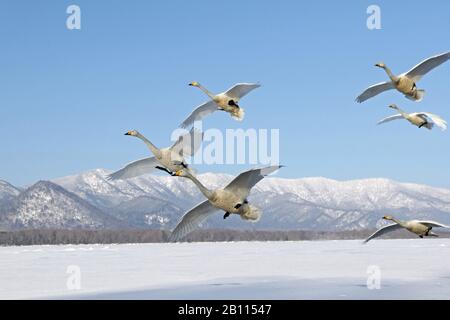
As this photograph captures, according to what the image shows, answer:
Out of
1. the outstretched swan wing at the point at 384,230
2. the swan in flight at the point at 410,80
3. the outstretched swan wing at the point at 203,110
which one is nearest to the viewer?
the outstretched swan wing at the point at 384,230

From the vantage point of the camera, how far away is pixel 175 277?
4034 cm

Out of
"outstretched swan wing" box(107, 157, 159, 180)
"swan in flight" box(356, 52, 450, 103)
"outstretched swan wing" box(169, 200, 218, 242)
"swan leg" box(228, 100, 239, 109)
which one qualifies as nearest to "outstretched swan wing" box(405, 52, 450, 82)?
"swan in flight" box(356, 52, 450, 103)

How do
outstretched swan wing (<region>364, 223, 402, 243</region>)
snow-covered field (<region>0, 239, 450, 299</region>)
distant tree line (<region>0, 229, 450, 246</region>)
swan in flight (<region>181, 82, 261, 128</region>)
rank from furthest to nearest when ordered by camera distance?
distant tree line (<region>0, 229, 450, 246</region>) → snow-covered field (<region>0, 239, 450, 299</region>) → swan in flight (<region>181, 82, 261, 128</region>) → outstretched swan wing (<region>364, 223, 402, 243</region>)

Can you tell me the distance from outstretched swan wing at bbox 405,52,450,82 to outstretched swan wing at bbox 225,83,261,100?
3265 millimetres

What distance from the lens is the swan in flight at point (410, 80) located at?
14469mm

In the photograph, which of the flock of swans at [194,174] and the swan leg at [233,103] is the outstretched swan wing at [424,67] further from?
the swan leg at [233,103]

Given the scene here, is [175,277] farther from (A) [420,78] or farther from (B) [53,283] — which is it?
(A) [420,78]

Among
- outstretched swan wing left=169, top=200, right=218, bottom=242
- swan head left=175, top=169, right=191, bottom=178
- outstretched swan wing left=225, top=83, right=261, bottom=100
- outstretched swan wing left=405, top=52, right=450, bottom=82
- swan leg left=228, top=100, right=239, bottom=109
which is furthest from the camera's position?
outstretched swan wing left=405, top=52, right=450, bottom=82

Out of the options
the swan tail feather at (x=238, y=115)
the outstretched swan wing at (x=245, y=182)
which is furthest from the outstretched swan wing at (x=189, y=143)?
the outstretched swan wing at (x=245, y=182)

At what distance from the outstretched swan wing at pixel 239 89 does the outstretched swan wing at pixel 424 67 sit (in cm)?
326

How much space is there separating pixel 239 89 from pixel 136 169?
2965 mm

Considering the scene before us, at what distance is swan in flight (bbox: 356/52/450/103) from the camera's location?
570 inches

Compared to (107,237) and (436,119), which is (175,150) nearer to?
(436,119)

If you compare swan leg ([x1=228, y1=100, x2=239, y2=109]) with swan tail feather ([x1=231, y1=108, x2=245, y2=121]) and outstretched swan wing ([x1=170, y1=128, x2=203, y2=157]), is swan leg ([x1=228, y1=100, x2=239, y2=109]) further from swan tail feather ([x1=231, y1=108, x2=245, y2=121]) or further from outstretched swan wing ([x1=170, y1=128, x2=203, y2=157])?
outstretched swan wing ([x1=170, y1=128, x2=203, y2=157])
